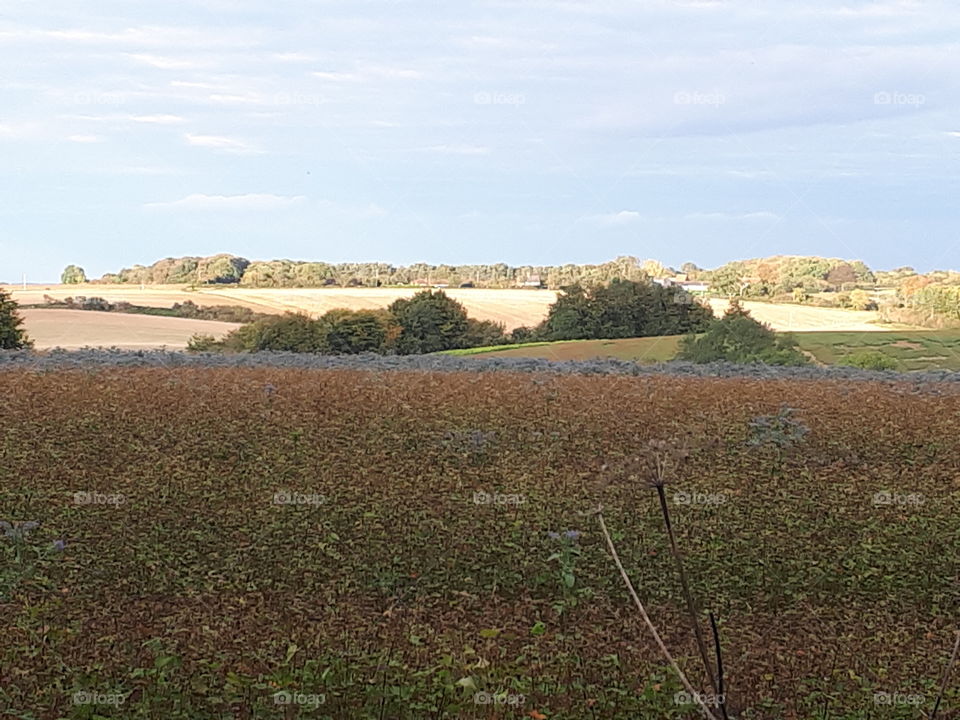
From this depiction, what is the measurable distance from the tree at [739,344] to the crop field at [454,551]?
711cm

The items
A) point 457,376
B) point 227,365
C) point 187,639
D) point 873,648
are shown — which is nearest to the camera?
point 187,639

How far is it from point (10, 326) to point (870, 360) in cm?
1627

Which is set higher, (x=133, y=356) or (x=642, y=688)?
(x=133, y=356)

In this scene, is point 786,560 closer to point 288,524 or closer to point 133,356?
point 288,524

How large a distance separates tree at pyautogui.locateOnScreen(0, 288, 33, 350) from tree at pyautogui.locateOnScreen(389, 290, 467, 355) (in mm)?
7101

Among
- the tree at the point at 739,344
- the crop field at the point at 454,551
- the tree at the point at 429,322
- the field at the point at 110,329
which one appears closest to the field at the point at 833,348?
the tree at the point at 739,344

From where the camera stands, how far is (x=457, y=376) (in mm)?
16344

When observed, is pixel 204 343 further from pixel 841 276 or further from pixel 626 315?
pixel 841 276

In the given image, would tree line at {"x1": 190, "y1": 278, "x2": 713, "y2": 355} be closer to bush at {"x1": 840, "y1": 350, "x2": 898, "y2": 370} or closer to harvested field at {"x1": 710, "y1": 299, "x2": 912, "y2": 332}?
harvested field at {"x1": 710, "y1": 299, "x2": 912, "y2": 332}

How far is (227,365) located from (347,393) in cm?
385

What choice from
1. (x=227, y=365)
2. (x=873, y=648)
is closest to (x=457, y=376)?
(x=227, y=365)

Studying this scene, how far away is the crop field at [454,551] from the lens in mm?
6875

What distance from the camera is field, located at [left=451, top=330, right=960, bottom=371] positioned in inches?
858

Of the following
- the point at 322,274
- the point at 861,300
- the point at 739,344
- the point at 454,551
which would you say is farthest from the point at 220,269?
the point at 454,551
